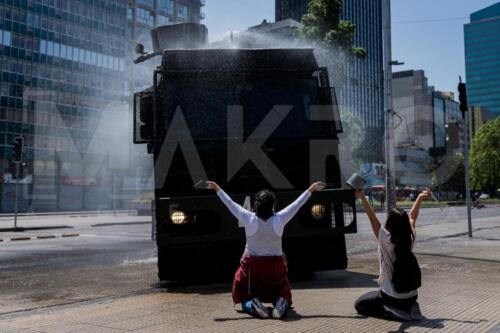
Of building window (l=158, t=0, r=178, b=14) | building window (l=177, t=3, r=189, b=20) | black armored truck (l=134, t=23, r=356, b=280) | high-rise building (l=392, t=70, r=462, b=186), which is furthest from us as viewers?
high-rise building (l=392, t=70, r=462, b=186)

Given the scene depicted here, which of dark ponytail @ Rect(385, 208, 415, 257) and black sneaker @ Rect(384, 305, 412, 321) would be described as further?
black sneaker @ Rect(384, 305, 412, 321)

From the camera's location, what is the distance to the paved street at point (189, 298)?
4945mm

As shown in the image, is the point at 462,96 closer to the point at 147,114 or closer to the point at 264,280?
the point at 147,114

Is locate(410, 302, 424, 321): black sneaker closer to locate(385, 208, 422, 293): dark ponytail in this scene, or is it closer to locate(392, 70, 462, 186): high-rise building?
locate(385, 208, 422, 293): dark ponytail

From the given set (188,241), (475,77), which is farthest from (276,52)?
(475,77)

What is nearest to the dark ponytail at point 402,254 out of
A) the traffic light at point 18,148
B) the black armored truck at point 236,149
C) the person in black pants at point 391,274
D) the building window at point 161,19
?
the person in black pants at point 391,274

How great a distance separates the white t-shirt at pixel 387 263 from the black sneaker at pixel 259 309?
1.12 meters

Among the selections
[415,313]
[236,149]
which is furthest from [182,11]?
[415,313]

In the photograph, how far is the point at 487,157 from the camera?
82.6 m

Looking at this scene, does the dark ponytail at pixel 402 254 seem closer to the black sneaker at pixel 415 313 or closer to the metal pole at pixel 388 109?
the black sneaker at pixel 415 313

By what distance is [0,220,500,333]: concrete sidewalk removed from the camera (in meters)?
4.83

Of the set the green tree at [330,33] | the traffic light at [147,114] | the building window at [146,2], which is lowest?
the traffic light at [147,114]

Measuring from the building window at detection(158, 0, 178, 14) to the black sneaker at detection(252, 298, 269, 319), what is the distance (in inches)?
3007

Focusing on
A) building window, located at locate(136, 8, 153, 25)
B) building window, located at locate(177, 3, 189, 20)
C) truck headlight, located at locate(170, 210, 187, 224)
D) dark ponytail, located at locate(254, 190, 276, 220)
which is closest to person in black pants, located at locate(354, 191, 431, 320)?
dark ponytail, located at locate(254, 190, 276, 220)
